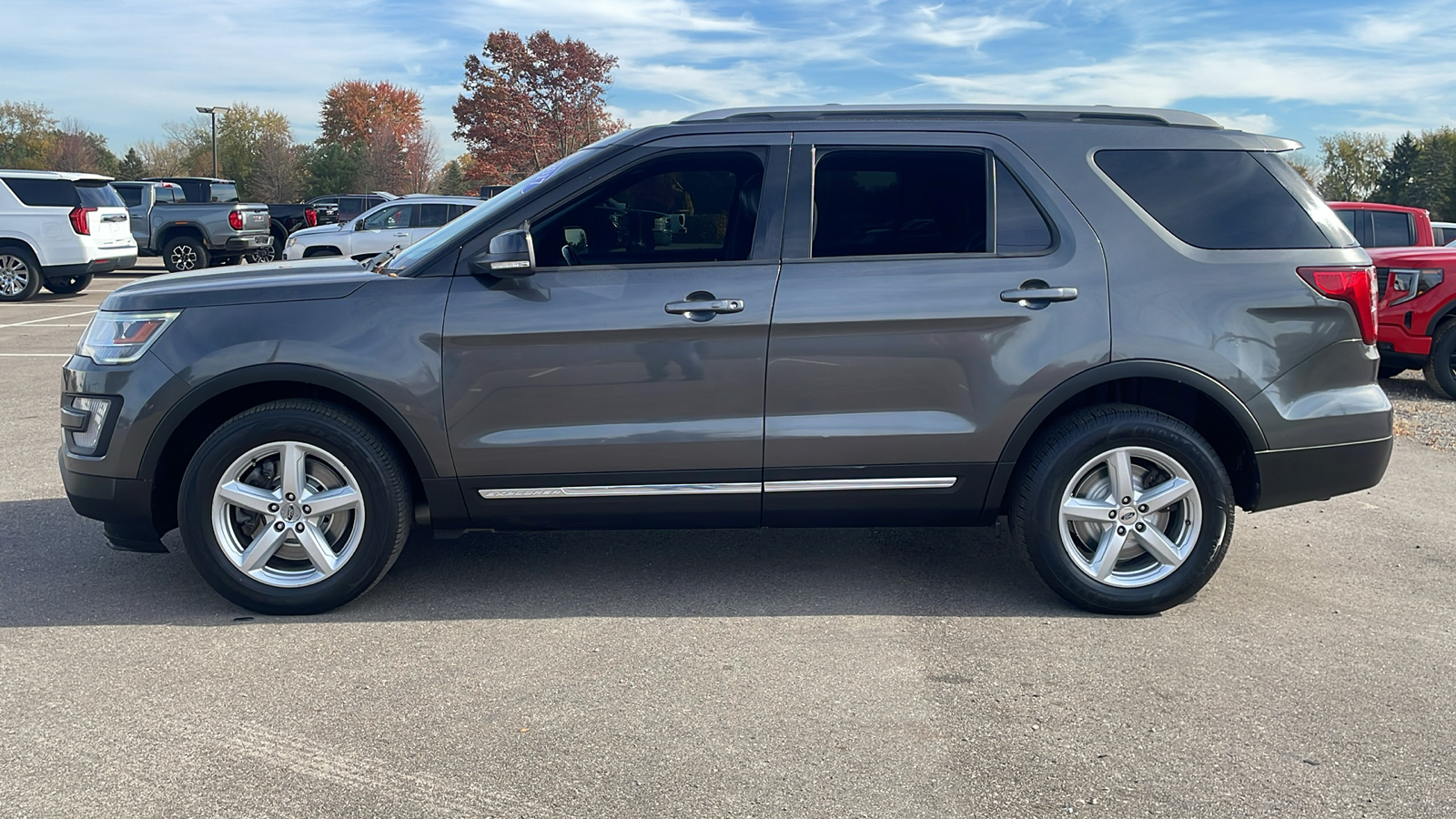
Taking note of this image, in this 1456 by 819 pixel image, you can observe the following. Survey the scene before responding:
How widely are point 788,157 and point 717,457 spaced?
1.17 metres

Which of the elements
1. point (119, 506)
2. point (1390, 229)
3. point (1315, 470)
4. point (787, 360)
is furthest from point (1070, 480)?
point (1390, 229)

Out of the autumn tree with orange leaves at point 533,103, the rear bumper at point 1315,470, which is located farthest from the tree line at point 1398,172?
the rear bumper at point 1315,470

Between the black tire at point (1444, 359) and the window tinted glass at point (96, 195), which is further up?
the window tinted glass at point (96, 195)

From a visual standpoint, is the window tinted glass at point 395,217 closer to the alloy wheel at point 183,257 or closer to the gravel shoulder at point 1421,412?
the alloy wheel at point 183,257

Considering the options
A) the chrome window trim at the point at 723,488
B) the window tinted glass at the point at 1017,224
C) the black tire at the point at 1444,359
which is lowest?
the chrome window trim at the point at 723,488

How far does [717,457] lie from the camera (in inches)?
168

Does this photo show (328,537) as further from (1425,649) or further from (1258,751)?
(1425,649)

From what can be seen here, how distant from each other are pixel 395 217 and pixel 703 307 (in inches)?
703

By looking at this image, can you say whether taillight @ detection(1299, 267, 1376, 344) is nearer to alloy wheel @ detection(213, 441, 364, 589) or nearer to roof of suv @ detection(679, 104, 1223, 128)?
roof of suv @ detection(679, 104, 1223, 128)

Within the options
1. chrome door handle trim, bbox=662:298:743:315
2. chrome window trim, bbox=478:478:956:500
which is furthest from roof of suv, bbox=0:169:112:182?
chrome door handle trim, bbox=662:298:743:315

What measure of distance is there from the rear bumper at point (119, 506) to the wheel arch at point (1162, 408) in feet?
10.4

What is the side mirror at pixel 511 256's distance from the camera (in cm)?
411

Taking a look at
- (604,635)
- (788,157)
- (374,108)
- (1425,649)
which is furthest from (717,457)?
(374,108)

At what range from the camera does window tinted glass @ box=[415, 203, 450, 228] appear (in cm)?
2064
